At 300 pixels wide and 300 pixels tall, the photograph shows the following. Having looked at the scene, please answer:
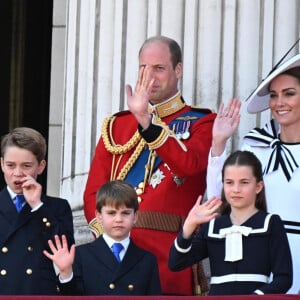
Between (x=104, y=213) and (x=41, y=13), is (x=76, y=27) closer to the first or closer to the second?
(x=104, y=213)

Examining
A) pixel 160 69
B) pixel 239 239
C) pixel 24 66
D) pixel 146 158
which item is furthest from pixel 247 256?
pixel 24 66

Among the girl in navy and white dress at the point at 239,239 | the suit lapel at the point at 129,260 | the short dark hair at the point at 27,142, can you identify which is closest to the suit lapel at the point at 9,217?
the short dark hair at the point at 27,142

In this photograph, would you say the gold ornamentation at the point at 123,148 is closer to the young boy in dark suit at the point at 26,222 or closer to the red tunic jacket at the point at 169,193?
the red tunic jacket at the point at 169,193

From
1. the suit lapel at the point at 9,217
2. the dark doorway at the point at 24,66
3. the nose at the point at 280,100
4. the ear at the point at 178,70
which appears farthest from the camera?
the dark doorway at the point at 24,66

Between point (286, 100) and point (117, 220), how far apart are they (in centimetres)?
99

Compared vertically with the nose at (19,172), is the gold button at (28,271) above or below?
below

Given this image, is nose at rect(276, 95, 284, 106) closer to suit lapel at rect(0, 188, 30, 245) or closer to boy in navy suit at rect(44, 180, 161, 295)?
boy in navy suit at rect(44, 180, 161, 295)

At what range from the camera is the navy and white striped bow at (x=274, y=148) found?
7.50 meters

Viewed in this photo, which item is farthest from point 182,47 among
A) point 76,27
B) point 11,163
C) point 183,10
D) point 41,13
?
point 41,13

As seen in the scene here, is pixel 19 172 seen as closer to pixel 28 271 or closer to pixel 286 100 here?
pixel 28 271

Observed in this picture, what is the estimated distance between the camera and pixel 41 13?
42.3 feet

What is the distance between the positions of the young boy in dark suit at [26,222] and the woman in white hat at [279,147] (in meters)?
0.76

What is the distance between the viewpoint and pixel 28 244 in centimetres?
745

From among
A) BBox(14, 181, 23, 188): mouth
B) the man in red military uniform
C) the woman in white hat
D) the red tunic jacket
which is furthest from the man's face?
BBox(14, 181, 23, 188): mouth
